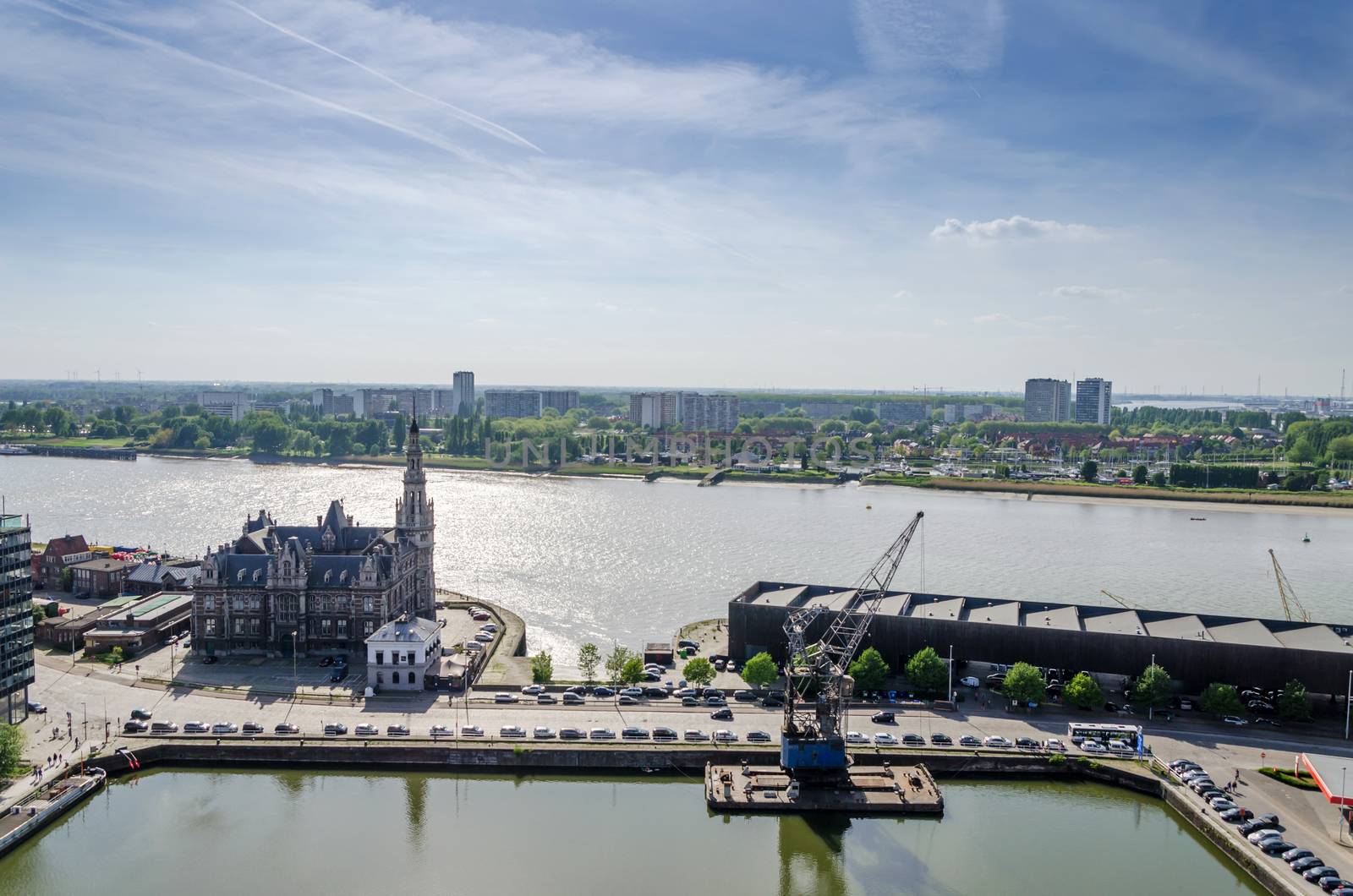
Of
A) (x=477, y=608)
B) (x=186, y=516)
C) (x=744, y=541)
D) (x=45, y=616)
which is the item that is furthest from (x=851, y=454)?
(x=45, y=616)

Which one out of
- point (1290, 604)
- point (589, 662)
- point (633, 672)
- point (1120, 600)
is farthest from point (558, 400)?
→ point (633, 672)

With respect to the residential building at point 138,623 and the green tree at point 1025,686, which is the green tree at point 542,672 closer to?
the green tree at point 1025,686

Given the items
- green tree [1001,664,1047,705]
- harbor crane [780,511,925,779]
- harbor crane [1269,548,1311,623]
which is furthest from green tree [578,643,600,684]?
harbor crane [1269,548,1311,623]

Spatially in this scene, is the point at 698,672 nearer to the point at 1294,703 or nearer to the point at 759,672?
the point at 759,672

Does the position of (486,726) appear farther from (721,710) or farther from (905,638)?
(905,638)

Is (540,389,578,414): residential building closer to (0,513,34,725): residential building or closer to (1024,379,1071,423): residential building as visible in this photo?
(1024,379,1071,423): residential building
